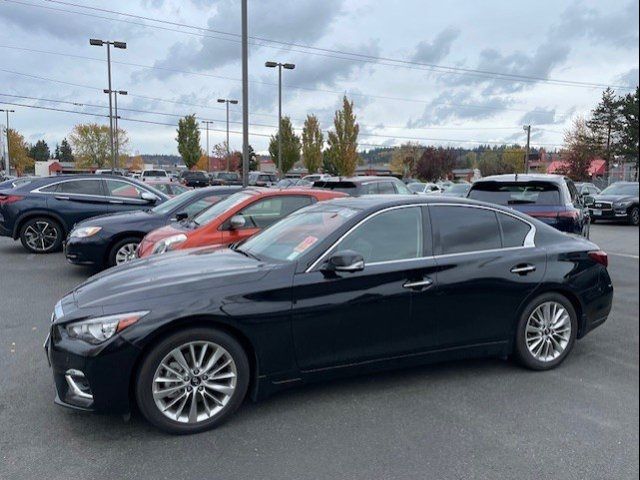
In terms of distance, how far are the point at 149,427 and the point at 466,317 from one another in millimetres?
2368

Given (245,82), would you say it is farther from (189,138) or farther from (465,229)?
(189,138)

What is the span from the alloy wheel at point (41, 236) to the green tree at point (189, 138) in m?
51.3

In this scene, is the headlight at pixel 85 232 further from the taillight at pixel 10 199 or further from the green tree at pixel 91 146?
the green tree at pixel 91 146

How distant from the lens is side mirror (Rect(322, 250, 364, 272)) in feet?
12.0

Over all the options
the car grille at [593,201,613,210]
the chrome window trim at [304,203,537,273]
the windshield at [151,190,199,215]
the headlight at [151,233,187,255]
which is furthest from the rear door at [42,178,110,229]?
the car grille at [593,201,613,210]

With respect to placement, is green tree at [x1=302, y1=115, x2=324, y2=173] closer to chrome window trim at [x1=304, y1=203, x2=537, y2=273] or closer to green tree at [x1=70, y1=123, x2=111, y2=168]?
green tree at [x1=70, y1=123, x2=111, y2=168]

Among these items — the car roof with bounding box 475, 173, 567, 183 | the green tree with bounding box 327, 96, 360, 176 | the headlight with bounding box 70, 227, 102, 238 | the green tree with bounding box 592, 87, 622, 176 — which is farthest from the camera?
the green tree with bounding box 327, 96, 360, 176

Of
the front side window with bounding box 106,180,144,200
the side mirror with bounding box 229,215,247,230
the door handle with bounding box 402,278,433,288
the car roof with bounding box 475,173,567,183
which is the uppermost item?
the car roof with bounding box 475,173,567,183

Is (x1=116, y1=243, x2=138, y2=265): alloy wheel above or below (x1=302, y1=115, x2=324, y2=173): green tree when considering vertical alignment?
below

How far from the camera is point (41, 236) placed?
35.3ft

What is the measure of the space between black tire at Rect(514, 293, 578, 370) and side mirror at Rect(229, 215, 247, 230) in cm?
363

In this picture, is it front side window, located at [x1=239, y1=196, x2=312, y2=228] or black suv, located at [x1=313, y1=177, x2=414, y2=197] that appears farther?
black suv, located at [x1=313, y1=177, x2=414, y2=197]

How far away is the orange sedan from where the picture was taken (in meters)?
6.72

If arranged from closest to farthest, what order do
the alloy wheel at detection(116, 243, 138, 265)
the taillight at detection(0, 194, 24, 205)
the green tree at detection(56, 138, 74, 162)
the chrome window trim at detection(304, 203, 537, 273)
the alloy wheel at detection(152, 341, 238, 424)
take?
the alloy wheel at detection(152, 341, 238, 424), the chrome window trim at detection(304, 203, 537, 273), the alloy wheel at detection(116, 243, 138, 265), the taillight at detection(0, 194, 24, 205), the green tree at detection(56, 138, 74, 162)
